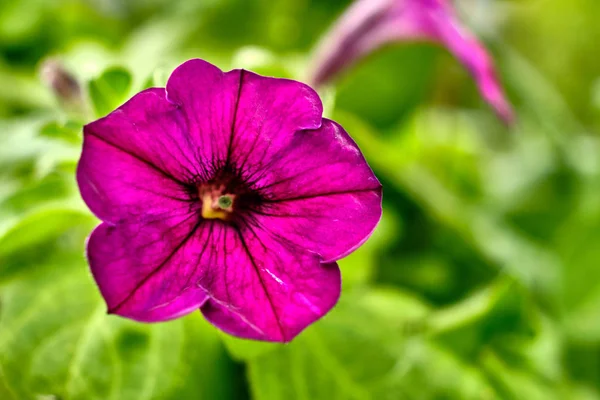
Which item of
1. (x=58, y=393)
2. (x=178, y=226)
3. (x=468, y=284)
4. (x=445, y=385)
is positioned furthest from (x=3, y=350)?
(x=468, y=284)

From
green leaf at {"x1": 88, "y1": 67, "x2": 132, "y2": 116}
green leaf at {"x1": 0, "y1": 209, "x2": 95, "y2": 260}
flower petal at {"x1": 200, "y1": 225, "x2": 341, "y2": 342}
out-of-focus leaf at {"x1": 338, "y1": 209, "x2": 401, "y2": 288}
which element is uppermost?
green leaf at {"x1": 88, "y1": 67, "x2": 132, "y2": 116}

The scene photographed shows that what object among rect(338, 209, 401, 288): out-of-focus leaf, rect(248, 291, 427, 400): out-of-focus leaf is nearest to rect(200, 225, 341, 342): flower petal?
rect(248, 291, 427, 400): out-of-focus leaf

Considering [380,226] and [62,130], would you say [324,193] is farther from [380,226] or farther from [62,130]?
[380,226]

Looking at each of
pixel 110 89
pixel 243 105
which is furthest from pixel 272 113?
pixel 110 89

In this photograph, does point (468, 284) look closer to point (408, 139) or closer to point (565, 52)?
point (408, 139)

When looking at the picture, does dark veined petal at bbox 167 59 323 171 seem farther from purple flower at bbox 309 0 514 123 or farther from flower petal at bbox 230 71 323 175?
purple flower at bbox 309 0 514 123

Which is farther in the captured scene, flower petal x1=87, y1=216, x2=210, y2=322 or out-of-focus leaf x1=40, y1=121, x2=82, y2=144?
out-of-focus leaf x1=40, y1=121, x2=82, y2=144

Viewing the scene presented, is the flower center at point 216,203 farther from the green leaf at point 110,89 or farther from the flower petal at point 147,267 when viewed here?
the green leaf at point 110,89
